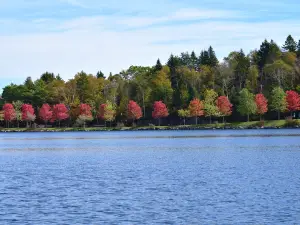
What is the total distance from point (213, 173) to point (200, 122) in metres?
139

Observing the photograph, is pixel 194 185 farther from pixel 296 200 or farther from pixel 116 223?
pixel 116 223

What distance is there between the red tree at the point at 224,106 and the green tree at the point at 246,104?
5.34 meters

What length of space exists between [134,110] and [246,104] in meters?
43.5

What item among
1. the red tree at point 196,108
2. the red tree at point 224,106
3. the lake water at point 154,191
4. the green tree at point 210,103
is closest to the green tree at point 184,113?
the red tree at point 196,108

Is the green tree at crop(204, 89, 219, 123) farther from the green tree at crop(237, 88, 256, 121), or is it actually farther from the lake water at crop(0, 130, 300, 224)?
the lake water at crop(0, 130, 300, 224)

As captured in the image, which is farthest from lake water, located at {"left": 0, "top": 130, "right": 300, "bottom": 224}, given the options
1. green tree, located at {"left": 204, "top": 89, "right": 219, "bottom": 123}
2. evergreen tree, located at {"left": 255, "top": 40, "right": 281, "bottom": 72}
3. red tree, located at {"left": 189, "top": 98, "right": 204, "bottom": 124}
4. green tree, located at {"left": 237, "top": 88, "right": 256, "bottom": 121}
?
evergreen tree, located at {"left": 255, "top": 40, "right": 281, "bottom": 72}

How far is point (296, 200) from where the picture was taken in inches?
1464

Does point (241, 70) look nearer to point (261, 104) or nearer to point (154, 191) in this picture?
point (261, 104)

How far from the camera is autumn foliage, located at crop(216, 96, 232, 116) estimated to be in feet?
566

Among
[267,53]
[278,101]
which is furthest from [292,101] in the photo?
[267,53]

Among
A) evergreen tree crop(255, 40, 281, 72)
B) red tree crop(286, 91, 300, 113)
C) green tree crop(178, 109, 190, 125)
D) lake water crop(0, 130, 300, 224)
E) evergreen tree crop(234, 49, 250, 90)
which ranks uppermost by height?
evergreen tree crop(255, 40, 281, 72)

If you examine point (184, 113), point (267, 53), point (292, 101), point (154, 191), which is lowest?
point (154, 191)

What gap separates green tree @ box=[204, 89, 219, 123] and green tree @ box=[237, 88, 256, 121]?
9742 millimetres

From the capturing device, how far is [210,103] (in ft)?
593
